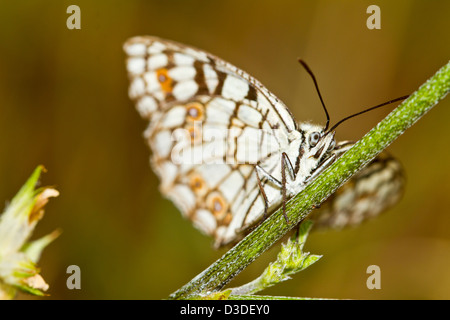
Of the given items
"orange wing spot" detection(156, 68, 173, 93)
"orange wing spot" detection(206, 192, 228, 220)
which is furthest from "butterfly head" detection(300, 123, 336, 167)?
"orange wing spot" detection(156, 68, 173, 93)

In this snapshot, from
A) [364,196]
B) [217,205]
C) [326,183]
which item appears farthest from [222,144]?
[326,183]

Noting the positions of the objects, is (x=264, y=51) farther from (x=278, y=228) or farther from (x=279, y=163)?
(x=278, y=228)

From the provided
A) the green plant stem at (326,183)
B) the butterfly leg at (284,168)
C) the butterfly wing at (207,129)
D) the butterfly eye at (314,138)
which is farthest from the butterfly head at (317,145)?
the green plant stem at (326,183)

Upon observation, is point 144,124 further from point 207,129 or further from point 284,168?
point 284,168

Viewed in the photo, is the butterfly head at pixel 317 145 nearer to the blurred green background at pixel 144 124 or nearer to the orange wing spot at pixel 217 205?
the orange wing spot at pixel 217 205
